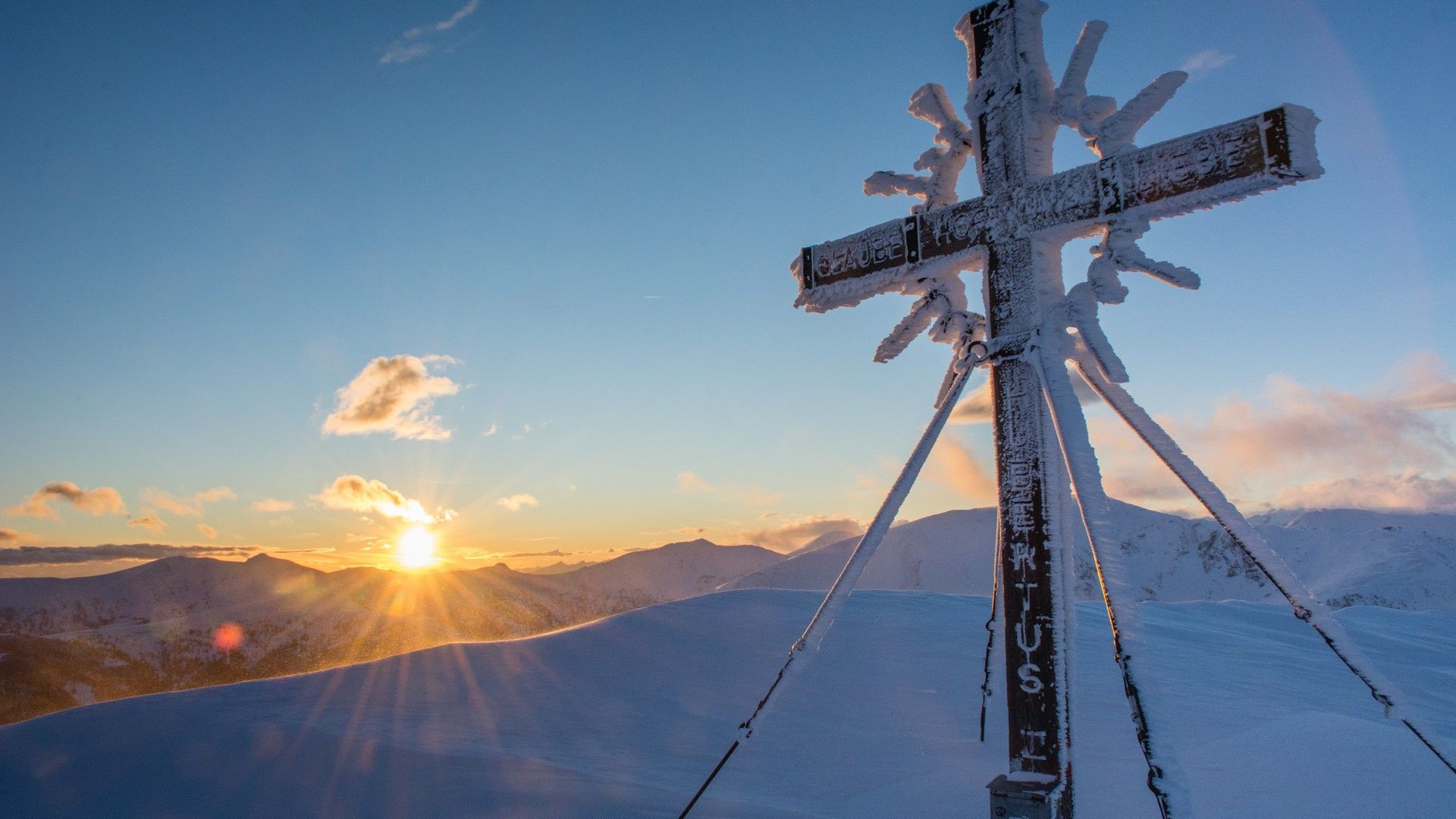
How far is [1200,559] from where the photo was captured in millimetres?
147500

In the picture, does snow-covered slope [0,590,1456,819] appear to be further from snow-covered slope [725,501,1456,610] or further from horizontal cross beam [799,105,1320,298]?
snow-covered slope [725,501,1456,610]

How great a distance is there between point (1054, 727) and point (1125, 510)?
17882 cm

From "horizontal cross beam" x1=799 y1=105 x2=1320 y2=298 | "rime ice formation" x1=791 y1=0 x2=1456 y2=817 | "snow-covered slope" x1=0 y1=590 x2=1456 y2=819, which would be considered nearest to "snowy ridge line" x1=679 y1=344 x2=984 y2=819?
"rime ice formation" x1=791 y1=0 x2=1456 y2=817

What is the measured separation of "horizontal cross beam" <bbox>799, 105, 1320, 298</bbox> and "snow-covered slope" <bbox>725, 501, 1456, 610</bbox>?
9088 cm

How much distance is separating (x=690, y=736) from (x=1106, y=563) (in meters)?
3.66

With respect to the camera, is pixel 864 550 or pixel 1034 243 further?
pixel 1034 243

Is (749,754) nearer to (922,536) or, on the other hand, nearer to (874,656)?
(874,656)

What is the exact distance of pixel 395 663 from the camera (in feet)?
23.3

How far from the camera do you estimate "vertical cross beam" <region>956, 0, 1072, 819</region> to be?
124 inches

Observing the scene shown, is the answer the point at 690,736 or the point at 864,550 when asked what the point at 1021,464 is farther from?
the point at 690,736

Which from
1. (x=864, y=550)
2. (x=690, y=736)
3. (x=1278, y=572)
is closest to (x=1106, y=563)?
(x=1278, y=572)

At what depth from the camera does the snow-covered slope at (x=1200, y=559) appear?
314ft

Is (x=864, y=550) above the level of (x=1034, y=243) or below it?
below

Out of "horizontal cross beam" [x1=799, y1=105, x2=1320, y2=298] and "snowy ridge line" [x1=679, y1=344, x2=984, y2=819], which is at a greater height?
"horizontal cross beam" [x1=799, y1=105, x2=1320, y2=298]
